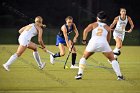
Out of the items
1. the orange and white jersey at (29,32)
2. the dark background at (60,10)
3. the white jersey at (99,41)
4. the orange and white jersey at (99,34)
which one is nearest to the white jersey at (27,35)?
the orange and white jersey at (29,32)

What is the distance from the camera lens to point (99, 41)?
14141 millimetres

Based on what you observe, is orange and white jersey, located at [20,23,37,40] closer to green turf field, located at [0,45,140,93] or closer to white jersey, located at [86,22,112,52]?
green turf field, located at [0,45,140,93]

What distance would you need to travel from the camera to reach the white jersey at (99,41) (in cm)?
1413

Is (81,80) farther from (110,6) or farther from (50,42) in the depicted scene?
(110,6)

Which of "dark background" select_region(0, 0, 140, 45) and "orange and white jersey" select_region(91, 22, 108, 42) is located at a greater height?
"dark background" select_region(0, 0, 140, 45)

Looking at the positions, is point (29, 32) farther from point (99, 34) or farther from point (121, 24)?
point (121, 24)

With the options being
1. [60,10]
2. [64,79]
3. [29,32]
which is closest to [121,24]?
[29,32]

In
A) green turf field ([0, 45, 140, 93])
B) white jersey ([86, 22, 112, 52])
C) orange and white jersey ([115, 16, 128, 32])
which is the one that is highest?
orange and white jersey ([115, 16, 128, 32])

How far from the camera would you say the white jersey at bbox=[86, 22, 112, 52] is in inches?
556

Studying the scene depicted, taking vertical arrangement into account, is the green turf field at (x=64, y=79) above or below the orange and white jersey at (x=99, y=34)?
below

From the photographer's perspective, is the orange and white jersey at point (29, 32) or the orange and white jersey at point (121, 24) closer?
the orange and white jersey at point (29, 32)

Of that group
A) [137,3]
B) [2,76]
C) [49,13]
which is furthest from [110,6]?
[2,76]

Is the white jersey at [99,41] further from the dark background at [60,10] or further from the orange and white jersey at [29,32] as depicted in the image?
the dark background at [60,10]

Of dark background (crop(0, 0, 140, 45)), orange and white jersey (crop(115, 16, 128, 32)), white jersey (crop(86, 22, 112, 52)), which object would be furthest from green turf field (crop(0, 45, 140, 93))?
dark background (crop(0, 0, 140, 45))
